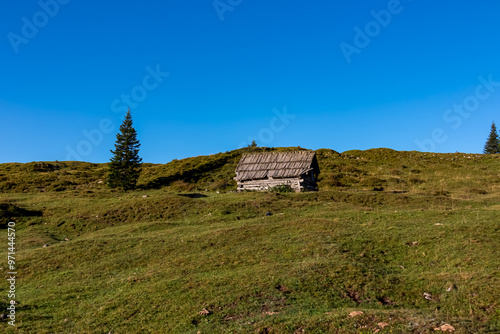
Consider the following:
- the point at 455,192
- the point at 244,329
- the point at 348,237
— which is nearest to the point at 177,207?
the point at 348,237

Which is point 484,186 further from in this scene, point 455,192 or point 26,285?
A: point 26,285

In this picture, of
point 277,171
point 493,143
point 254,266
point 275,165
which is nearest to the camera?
point 254,266

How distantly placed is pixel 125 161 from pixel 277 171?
23.5 meters

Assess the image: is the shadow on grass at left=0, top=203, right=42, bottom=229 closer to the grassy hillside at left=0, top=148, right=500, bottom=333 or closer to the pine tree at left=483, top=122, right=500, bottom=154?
the grassy hillside at left=0, top=148, right=500, bottom=333

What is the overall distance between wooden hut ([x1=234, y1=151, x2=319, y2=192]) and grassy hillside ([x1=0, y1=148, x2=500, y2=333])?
7403 millimetres

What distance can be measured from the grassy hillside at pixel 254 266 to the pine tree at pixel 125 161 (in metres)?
17.8

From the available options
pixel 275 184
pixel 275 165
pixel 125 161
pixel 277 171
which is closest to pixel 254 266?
pixel 275 184

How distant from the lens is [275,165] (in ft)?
154

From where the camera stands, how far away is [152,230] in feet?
91.1

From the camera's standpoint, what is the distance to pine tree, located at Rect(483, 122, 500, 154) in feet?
301

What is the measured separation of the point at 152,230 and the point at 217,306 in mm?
16155

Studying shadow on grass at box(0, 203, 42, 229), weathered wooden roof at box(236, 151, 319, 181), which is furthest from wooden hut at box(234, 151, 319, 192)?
shadow on grass at box(0, 203, 42, 229)

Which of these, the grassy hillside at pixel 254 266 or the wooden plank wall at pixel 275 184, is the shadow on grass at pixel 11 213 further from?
the wooden plank wall at pixel 275 184

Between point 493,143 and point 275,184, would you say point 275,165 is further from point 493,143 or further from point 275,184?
point 493,143
